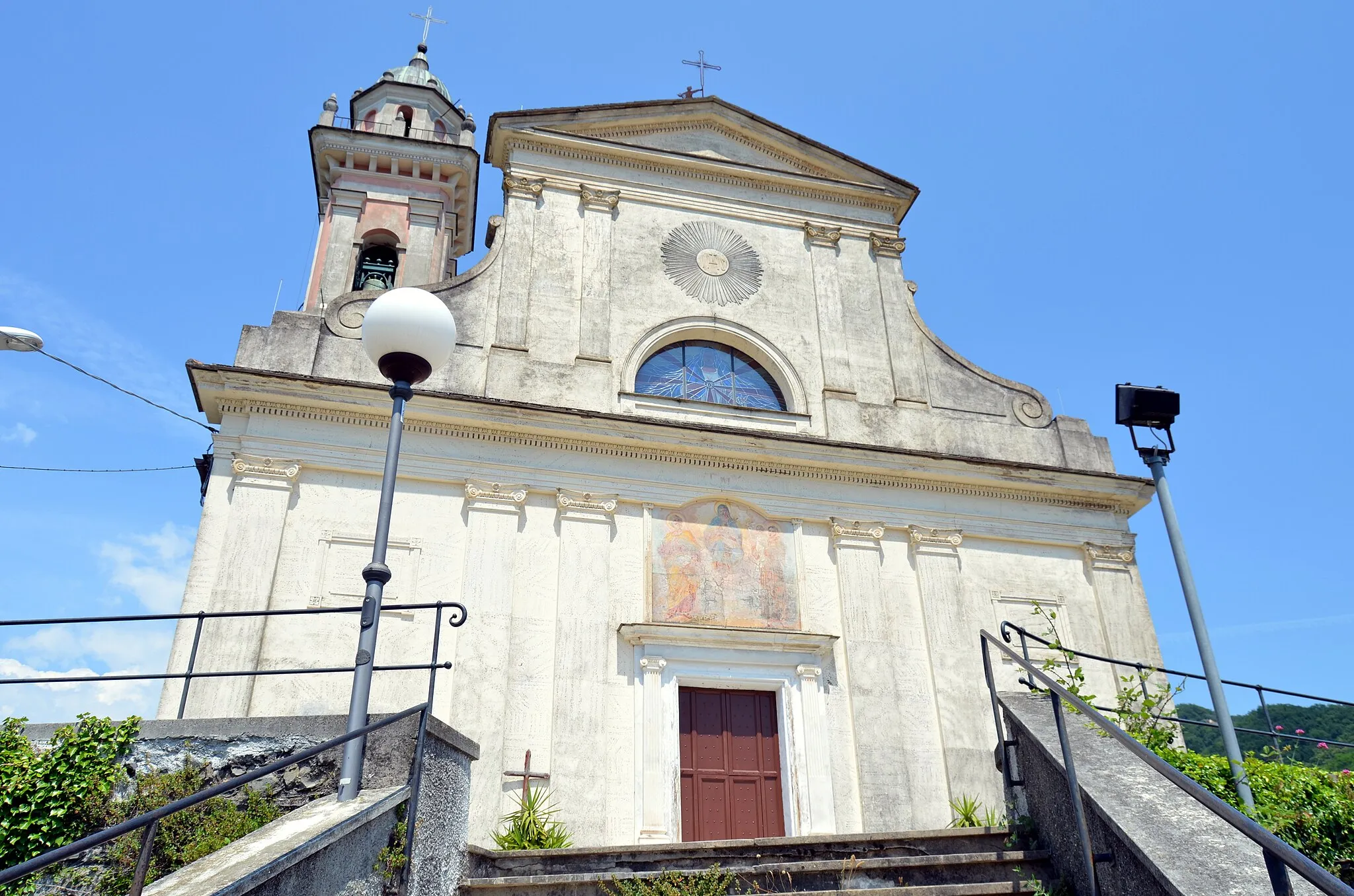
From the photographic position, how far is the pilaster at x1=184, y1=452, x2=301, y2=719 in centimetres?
999

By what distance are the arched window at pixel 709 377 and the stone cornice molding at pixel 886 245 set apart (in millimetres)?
3097

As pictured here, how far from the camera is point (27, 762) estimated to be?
223 inches

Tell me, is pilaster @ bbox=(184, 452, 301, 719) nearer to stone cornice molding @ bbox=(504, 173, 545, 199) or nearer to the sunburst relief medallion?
stone cornice molding @ bbox=(504, 173, 545, 199)

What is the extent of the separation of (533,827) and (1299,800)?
247 inches

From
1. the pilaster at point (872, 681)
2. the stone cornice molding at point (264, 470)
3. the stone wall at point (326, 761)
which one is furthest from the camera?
the stone cornice molding at point (264, 470)

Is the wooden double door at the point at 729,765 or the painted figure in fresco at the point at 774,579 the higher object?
the painted figure in fresco at the point at 774,579

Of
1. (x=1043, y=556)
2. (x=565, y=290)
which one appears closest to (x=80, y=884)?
(x=565, y=290)

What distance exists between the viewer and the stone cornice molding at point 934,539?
12.8 meters

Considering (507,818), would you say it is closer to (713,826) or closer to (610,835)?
(610,835)

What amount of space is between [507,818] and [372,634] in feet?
17.0

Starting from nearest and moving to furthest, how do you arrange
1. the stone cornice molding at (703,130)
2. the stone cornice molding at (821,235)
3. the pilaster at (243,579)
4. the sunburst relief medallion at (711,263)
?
the pilaster at (243,579) → the sunburst relief medallion at (711,263) → the stone cornice molding at (703,130) → the stone cornice molding at (821,235)

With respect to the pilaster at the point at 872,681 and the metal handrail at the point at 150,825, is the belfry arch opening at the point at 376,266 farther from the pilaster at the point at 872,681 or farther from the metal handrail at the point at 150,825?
Result: the metal handrail at the point at 150,825

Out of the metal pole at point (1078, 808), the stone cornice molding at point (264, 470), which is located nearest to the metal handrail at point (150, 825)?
the metal pole at point (1078, 808)

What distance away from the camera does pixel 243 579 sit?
1059cm
